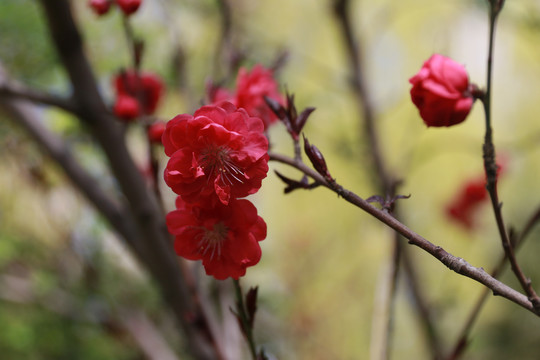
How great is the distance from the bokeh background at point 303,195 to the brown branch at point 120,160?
23 cm

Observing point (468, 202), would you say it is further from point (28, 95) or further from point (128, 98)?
point (28, 95)

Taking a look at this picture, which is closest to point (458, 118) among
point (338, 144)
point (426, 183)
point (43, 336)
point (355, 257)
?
point (338, 144)

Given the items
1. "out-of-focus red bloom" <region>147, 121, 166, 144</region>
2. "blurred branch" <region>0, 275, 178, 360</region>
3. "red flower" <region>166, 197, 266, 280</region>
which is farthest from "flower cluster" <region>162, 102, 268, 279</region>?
"blurred branch" <region>0, 275, 178, 360</region>

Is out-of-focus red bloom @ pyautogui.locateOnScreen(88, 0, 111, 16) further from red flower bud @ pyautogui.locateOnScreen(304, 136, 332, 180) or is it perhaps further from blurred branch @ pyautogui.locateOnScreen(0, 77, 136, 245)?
red flower bud @ pyautogui.locateOnScreen(304, 136, 332, 180)

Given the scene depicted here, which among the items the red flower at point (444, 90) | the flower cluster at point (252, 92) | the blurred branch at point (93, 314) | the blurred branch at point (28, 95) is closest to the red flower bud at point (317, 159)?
the red flower at point (444, 90)

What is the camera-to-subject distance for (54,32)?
3.18ft

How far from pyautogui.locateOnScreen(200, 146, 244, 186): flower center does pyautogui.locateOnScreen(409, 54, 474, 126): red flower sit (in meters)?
0.21

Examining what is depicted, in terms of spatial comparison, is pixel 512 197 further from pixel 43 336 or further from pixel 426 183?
pixel 43 336

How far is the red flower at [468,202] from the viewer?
5.91 ft

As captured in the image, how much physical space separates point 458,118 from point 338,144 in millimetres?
1419

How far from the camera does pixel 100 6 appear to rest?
35.7 inches

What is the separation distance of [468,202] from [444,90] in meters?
1.52

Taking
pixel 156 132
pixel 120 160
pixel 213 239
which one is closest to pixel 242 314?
pixel 213 239

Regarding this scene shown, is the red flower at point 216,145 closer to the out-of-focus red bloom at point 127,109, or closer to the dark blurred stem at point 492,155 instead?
the dark blurred stem at point 492,155
